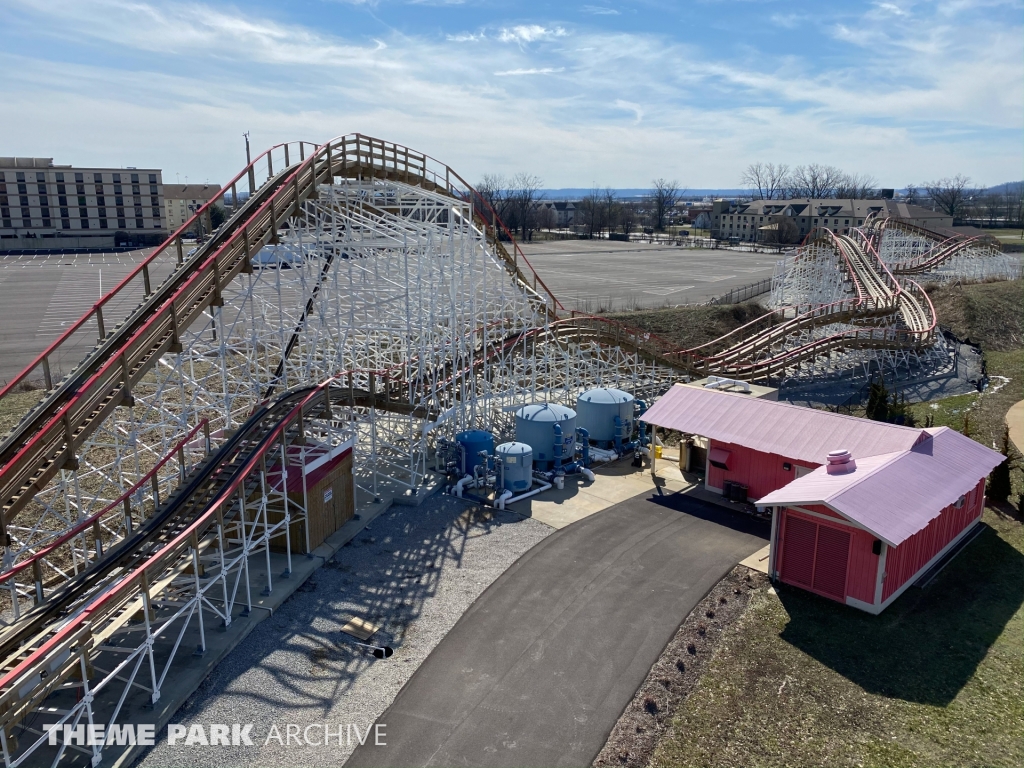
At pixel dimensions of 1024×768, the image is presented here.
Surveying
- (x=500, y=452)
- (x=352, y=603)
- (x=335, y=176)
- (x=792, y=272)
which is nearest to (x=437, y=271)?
(x=335, y=176)

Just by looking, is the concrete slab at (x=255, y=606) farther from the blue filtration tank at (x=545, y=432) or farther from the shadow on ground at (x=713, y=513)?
the shadow on ground at (x=713, y=513)

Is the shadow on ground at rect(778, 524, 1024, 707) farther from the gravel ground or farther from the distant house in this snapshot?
the distant house

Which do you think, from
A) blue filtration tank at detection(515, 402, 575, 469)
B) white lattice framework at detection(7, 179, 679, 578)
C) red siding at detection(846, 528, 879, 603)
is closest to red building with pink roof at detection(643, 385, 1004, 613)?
red siding at detection(846, 528, 879, 603)

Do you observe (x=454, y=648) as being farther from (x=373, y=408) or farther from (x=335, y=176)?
(x=335, y=176)

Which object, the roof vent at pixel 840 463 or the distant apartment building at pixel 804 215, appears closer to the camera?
the roof vent at pixel 840 463

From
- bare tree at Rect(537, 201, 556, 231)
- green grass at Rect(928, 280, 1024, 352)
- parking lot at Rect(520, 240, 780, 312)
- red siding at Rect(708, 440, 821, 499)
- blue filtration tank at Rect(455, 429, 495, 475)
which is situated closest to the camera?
red siding at Rect(708, 440, 821, 499)

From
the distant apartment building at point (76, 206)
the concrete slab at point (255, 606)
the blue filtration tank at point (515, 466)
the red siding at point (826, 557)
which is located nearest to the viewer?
the concrete slab at point (255, 606)

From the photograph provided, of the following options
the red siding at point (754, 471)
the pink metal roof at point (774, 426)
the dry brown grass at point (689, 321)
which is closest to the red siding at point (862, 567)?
the pink metal roof at point (774, 426)

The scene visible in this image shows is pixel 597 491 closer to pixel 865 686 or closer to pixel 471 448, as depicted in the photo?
pixel 471 448
